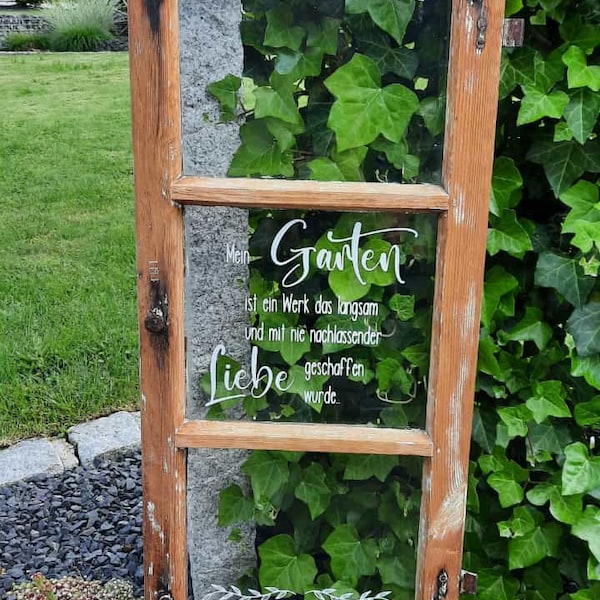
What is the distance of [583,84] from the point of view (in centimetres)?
158

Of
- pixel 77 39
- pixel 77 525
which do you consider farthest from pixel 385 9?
pixel 77 39

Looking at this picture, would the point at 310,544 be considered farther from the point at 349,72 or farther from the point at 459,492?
the point at 349,72

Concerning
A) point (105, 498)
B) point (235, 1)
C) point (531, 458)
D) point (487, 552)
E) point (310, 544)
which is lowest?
point (105, 498)

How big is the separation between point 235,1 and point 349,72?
8.9 inches

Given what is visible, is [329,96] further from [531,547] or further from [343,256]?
[531,547]

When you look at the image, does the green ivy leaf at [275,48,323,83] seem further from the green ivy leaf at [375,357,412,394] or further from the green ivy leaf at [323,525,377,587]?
the green ivy leaf at [323,525,377,587]

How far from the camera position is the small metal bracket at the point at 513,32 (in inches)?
60.7

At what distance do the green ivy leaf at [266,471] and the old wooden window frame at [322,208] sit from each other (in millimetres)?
90

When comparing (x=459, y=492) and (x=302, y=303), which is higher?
(x=302, y=303)

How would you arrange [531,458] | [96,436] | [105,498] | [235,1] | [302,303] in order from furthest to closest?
[96,436], [105,498], [531,458], [302,303], [235,1]

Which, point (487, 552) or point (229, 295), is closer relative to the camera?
point (229, 295)

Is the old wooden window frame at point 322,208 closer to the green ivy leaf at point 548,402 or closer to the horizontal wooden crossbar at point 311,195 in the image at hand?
the horizontal wooden crossbar at point 311,195

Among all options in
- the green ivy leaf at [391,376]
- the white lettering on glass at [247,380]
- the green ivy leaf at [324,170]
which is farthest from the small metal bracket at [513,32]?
the white lettering on glass at [247,380]

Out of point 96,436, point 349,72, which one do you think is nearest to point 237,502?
point 349,72
